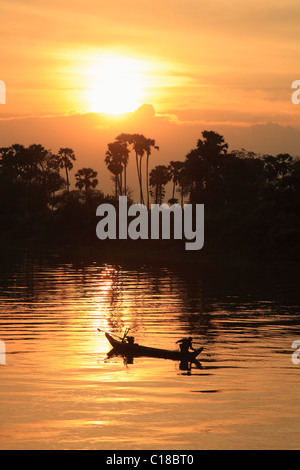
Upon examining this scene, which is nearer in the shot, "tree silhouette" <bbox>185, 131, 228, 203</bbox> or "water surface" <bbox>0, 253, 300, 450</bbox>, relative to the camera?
"water surface" <bbox>0, 253, 300, 450</bbox>

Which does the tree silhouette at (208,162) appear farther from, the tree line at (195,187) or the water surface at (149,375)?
the water surface at (149,375)

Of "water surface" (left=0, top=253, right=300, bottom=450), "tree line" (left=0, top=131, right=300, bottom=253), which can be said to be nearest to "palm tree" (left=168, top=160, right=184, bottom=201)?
"tree line" (left=0, top=131, right=300, bottom=253)

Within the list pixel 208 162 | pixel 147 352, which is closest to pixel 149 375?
pixel 147 352

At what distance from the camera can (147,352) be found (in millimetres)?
36969

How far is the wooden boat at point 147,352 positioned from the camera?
35562 mm

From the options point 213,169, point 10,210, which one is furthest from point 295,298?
point 10,210

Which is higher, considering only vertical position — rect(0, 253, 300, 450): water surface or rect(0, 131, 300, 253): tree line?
rect(0, 131, 300, 253): tree line

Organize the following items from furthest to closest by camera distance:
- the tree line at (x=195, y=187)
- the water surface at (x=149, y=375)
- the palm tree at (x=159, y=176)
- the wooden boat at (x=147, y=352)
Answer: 1. the palm tree at (x=159, y=176)
2. the tree line at (x=195, y=187)
3. the wooden boat at (x=147, y=352)
4. the water surface at (x=149, y=375)

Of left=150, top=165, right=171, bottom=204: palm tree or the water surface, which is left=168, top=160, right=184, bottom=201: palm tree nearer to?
left=150, top=165, right=171, bottom=204: palm tree

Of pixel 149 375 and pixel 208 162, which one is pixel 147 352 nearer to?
pixel 149 375

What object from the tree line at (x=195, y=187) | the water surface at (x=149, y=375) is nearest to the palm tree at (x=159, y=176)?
the tree line at (x=195, y=187)

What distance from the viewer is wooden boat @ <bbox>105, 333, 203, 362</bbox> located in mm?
35562

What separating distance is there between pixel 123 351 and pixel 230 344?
24.0ft

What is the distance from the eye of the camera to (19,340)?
42594 mm
